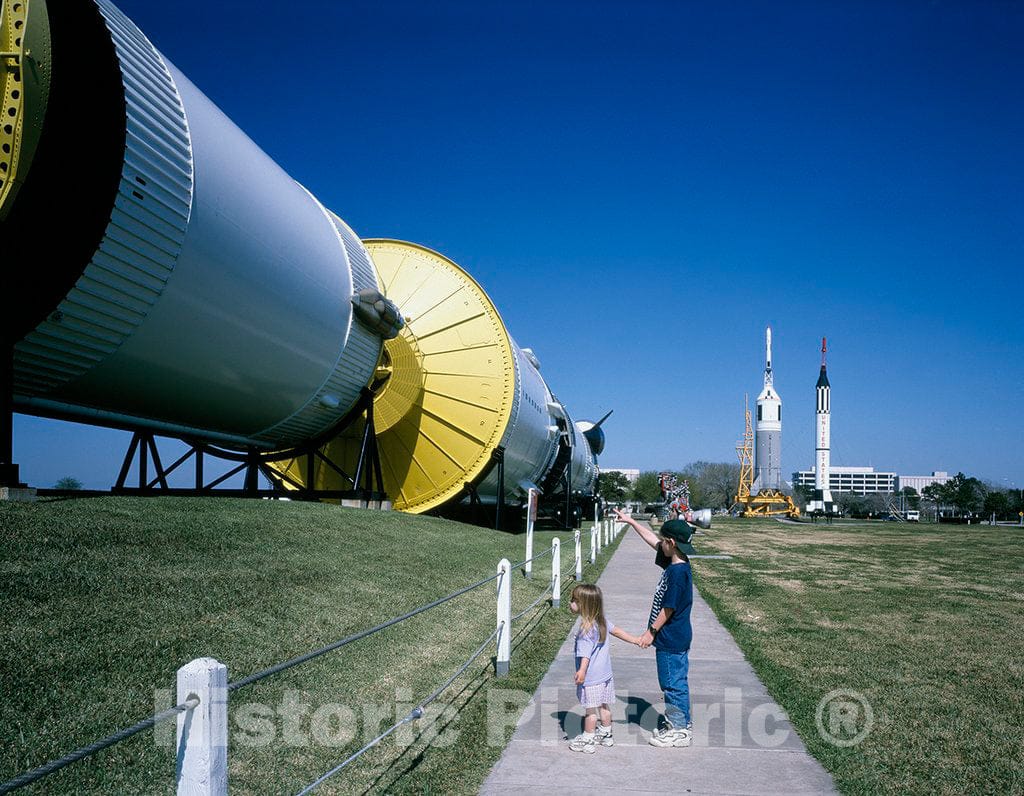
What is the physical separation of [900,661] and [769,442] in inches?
6405

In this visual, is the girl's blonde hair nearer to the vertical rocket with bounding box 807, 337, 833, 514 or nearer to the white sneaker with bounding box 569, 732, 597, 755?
the white sneaker with bounding box 569, 732, 597, 755

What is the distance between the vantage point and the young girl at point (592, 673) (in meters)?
5.50

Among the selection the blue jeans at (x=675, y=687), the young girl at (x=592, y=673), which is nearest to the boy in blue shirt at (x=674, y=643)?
the blue jeans at (x=675, y=687)

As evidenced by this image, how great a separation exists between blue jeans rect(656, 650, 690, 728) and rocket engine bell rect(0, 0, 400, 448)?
257 inches

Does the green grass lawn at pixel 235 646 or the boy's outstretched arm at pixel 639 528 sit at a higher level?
the boy's outstretched arm at pixel 639 528

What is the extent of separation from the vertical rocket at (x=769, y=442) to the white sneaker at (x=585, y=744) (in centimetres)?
16332

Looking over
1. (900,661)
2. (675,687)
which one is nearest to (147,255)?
(675,687)

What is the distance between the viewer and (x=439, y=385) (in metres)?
19.0

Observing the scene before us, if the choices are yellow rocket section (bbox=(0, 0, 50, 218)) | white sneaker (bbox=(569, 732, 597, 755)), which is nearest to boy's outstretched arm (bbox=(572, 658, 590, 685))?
white sneaker (bbox=(569, 732, 597, 755))

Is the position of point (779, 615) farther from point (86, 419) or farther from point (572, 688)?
point (86, 419)

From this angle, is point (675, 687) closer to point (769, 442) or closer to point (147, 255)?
point (147, 255)

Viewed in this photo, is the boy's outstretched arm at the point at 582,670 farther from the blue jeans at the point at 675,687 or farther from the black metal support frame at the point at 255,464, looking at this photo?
the black metal support frame at the point at 255,464

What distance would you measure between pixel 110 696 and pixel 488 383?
14.7 metres

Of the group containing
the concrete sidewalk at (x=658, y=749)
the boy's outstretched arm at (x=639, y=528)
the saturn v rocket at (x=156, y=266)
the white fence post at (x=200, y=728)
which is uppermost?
the saturn v rocket at (x=156, y=266)
